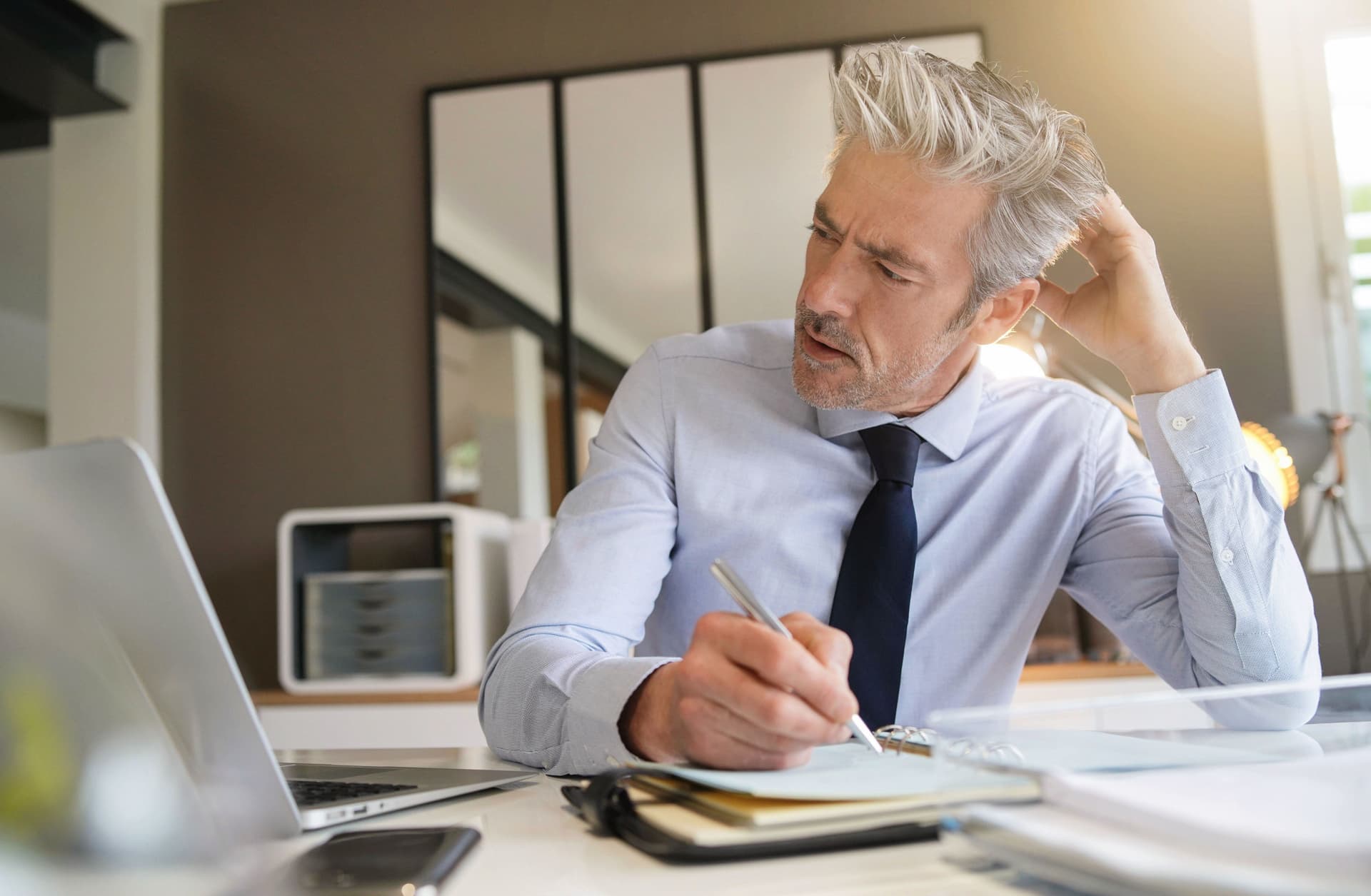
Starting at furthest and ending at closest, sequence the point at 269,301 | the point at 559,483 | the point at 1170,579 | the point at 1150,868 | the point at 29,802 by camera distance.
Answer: the point at 269,301, the point at 559,483, the point at 1170,579, the point at 29,802, the point at 1150,868

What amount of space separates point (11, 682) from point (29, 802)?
0.06 m

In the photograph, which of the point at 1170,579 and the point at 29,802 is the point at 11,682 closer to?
the point at 29,802

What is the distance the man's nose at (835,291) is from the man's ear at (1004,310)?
198mm

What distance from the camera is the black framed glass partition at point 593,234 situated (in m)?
3.15

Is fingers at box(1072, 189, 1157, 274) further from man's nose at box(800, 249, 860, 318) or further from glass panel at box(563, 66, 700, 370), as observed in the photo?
glass panel at box(563, 66, 700, 370)

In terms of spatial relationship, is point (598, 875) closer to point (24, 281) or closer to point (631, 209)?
point (631, 209)

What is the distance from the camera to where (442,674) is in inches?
111

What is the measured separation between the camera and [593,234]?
10.6 ft

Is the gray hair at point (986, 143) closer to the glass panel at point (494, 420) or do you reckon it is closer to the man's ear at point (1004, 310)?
the man's ear at point (1004, 310)

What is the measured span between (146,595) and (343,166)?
3136 millimetres

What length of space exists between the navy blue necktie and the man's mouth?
0.38ft

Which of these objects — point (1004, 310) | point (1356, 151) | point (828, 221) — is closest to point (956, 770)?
point (828, 221)

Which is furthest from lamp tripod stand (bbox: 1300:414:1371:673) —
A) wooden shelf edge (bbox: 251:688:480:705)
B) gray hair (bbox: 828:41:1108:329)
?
wooden shelf edge (bbox: 251:688:480:705)

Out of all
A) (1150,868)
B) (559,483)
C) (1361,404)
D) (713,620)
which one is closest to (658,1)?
(559,483)
